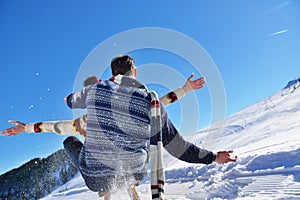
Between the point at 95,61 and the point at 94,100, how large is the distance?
842 mm

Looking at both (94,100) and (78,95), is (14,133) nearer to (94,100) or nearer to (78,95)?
(78,95)

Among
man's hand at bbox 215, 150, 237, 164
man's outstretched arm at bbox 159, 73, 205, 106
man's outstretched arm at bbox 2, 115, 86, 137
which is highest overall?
man's outstretched arm at bbox 159, 73, 205, 106

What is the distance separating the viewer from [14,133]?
368 centimetres

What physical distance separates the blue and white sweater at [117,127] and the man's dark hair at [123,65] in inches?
4.1

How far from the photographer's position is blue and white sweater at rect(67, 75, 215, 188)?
260 cm

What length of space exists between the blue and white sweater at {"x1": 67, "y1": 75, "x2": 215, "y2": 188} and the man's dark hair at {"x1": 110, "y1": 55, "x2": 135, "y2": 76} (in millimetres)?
103

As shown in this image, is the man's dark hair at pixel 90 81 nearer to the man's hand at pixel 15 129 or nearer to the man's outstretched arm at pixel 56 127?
the man's outstretched arm at pixel 56 127

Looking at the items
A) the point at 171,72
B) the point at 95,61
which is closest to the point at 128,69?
the point at 95,61

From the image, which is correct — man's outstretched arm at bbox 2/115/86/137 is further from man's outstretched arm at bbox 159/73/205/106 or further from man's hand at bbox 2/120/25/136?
man's outstretched arm at bbox 159/73/205/106

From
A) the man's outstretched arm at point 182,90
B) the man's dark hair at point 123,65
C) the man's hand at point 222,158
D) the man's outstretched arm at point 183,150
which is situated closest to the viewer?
the man's dark hair at point 123,65

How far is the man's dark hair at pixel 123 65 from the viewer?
2828mm

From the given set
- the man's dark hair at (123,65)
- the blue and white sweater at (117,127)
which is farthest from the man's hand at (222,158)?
the man's dark hair at (123,65)

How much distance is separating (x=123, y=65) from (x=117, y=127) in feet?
1.88

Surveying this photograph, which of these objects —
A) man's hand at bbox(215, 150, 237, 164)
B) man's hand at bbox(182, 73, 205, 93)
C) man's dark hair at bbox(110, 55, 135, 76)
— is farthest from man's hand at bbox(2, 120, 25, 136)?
man's hand at bbox(215, 150, 237, 164)
